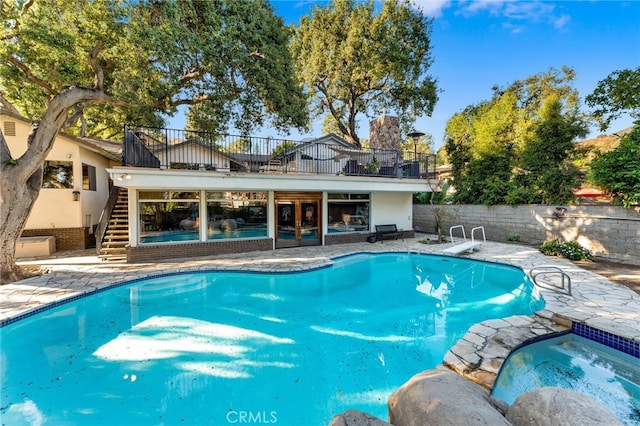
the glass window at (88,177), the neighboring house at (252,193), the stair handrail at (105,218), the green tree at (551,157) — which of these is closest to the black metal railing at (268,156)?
the neighboring house at (252,193)

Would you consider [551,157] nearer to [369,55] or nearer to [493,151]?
[493,151]

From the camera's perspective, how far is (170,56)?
7.64 meters

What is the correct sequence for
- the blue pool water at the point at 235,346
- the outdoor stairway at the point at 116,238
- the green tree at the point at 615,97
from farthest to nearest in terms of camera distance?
the green tree at the point at 615,97, the outdoor stairway at the point at 116,238, the blue pool water at the point at 235,346

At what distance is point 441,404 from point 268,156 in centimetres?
1070

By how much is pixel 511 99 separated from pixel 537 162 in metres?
3.53

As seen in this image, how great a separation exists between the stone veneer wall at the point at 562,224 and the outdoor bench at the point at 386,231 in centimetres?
331

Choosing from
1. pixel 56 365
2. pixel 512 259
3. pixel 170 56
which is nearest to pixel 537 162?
pixel 512 259

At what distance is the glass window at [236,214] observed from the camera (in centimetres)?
1144

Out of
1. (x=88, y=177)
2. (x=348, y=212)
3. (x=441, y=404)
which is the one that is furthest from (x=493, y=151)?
(x=88, y=177)

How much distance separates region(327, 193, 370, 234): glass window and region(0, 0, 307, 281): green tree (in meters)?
5.34

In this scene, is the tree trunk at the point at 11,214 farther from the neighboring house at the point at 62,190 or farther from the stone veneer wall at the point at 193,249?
the neighboring house at the point at 62,190

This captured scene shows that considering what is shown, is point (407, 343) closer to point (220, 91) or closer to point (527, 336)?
point (527, 336)

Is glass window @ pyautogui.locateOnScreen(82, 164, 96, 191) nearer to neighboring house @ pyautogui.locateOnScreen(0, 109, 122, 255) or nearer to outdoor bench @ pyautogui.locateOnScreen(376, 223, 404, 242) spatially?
neighboring house @ pyautogui.locateOnScreen(0, 109, 122, 255)

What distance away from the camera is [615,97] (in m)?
Answer: 10.8
